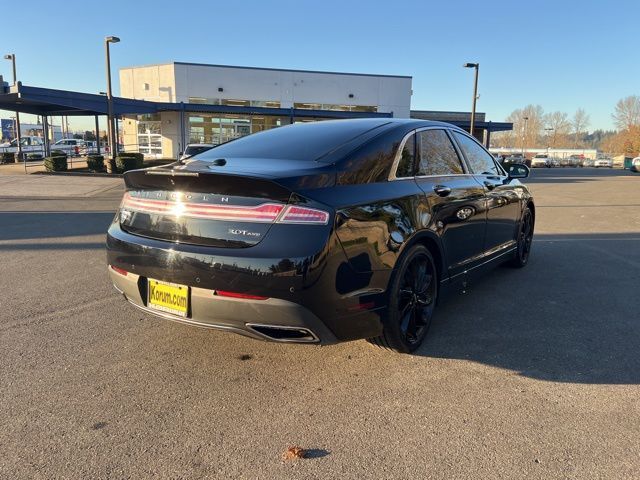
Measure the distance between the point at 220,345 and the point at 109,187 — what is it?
49.5 ft

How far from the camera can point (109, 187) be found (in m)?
17.1

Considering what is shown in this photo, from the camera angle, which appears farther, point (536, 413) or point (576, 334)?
point (576, 334)

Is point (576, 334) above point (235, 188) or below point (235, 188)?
below

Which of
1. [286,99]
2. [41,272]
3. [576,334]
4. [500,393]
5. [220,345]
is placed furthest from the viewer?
[286,99]

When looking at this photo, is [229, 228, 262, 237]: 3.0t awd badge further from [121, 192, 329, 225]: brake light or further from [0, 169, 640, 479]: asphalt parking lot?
[0, 169, 640, 479]: asphalt parking lot

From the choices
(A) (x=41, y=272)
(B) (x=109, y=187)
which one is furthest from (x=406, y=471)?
(B) (x=109, y=187)

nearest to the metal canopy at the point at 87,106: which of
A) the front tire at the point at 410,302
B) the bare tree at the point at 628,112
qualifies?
the front tire at the point at 410,302

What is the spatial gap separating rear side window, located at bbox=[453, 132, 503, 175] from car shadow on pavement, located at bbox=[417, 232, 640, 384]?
3.71 feet

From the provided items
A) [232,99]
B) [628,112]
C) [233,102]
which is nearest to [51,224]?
[232,99]

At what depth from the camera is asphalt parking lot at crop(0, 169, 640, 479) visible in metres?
2.42

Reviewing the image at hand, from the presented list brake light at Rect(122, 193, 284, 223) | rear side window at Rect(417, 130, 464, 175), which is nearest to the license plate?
brake light at Rect(122, 193, 284, 223)

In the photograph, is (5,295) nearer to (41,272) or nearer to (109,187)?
(41,272)

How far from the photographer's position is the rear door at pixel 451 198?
387 centimetres

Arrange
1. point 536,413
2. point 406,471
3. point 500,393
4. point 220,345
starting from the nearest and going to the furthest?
1. point 406,471
2. point 536,413
3. point 500,393
4. point 220,345
